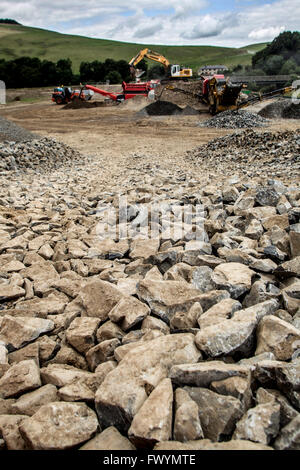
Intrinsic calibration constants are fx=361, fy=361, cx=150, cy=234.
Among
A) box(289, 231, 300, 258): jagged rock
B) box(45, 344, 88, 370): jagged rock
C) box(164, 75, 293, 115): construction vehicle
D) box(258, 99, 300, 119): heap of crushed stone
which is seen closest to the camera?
box(45, 344, 88, 370): jagged rock

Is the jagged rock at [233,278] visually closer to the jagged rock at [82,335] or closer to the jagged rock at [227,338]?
the jagged rock at [227,338]

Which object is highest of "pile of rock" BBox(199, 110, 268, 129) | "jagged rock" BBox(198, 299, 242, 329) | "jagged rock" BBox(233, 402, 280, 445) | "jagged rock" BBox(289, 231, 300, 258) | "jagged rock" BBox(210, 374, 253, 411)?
"pile of rock" BBox(199, 110, 268, 129)

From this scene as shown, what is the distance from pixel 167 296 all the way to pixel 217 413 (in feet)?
3.65

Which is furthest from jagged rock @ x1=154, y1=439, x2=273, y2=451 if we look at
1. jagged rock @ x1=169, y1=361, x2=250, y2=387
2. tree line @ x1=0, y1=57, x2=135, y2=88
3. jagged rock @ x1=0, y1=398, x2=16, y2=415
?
tree line @ x1=0, y1=57, x2=135, y2=88

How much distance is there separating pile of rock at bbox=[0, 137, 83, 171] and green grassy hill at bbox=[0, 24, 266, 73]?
201 ft

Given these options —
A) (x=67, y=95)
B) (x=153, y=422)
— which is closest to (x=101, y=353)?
(x=153, y=422)

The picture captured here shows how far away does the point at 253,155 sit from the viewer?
28.7 ft

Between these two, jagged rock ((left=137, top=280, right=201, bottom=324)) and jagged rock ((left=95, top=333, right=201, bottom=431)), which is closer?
jagged rock ((left=95, top=333, right=201, bottom=431))

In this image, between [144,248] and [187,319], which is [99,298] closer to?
[187,319]

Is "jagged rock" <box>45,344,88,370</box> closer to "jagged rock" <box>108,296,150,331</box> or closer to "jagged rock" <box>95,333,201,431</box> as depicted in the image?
"jagged rock" <box>108,296,150,331</box>

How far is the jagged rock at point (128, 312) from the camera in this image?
2.39 m

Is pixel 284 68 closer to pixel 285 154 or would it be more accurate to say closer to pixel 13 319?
pixel 285 154

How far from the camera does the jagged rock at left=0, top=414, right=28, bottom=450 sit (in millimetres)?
1643
